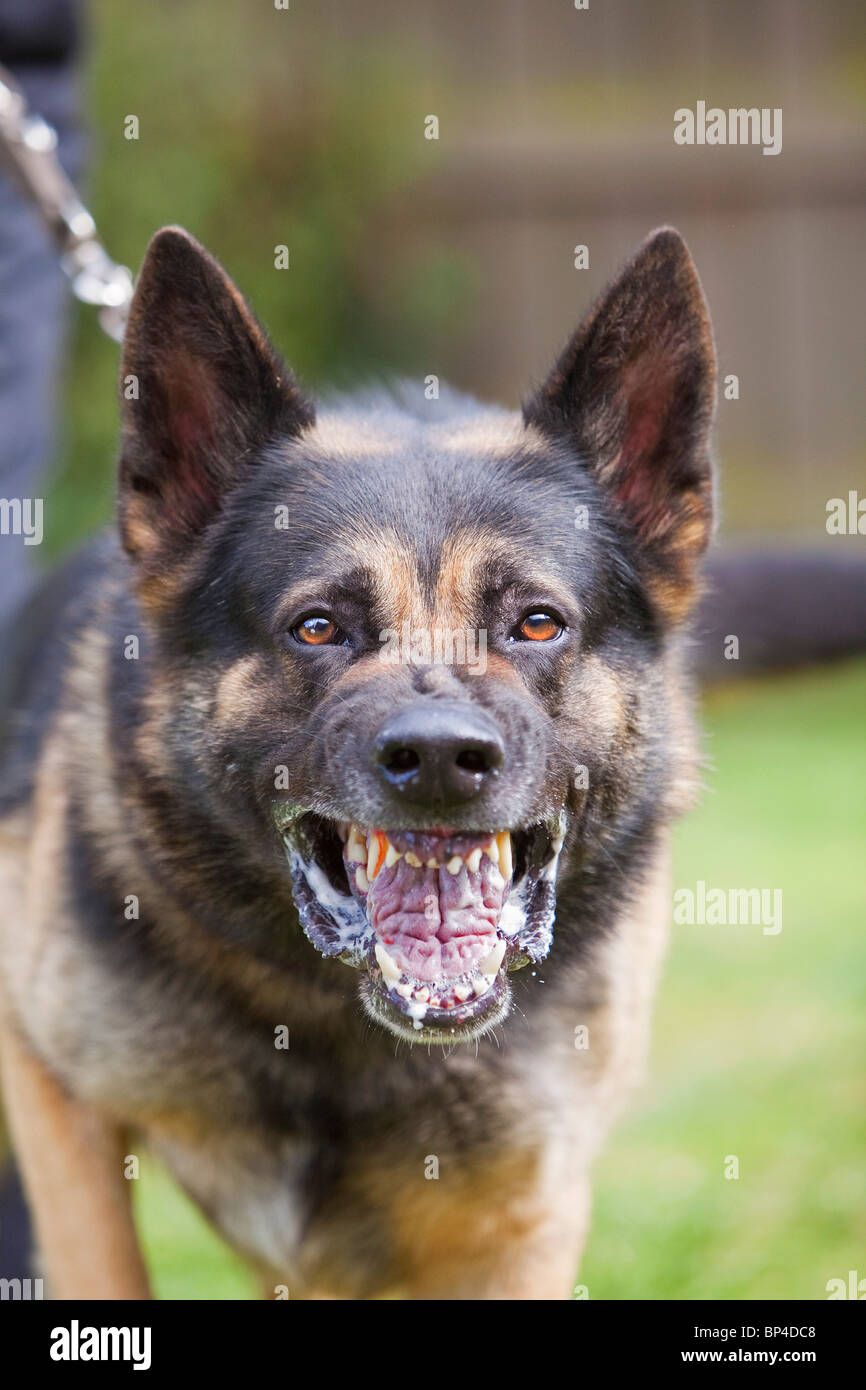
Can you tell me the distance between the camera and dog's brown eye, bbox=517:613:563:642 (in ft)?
8.66

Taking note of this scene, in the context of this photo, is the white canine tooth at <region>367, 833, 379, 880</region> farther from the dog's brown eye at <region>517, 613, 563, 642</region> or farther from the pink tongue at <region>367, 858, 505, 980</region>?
the dog's brown eye at <region>517, 613, 563, 642</region>

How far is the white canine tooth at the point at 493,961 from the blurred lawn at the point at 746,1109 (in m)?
0.91

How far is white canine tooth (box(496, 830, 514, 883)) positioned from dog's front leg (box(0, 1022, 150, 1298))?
1.10m

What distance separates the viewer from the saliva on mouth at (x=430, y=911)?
2.39m

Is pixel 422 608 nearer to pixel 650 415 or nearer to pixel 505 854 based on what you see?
pixel 505 854

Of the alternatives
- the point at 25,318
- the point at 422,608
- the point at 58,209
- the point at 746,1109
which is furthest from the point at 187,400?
the point at 746,1109

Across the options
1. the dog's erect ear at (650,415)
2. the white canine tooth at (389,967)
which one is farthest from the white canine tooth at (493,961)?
the dog's erect ear at (650,415)

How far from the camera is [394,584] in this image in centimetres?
258

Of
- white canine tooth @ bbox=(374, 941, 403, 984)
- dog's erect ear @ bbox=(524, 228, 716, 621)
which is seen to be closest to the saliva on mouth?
white canine tooth @ bbox=(374, 941, 403, 984)

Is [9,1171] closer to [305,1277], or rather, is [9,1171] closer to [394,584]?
[305,1277]

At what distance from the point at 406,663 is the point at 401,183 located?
8.79m

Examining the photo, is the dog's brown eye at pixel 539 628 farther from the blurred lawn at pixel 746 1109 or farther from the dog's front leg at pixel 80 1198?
the dog's front leg at pixel 80 1198

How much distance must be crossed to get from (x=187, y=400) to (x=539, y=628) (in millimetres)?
844

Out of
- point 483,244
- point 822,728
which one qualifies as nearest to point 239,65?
point 483,244
